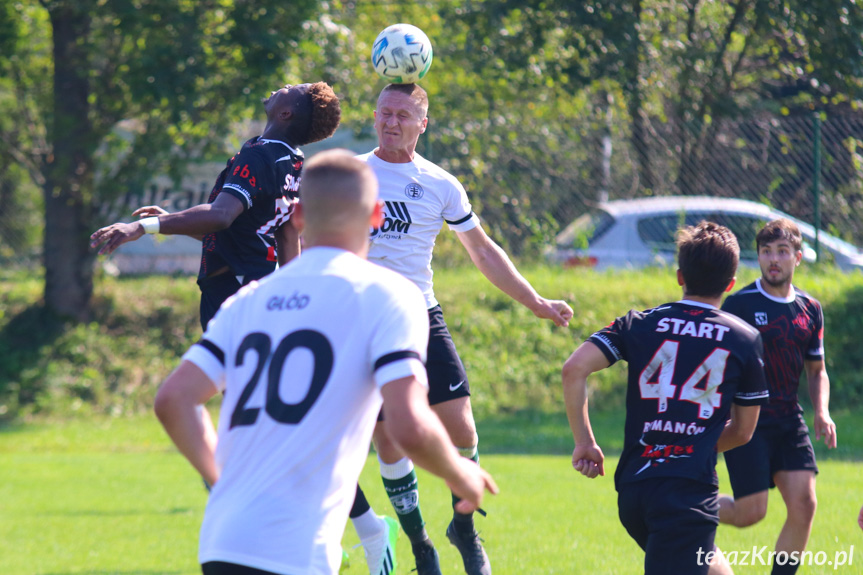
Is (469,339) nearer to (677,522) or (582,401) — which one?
(582,401)

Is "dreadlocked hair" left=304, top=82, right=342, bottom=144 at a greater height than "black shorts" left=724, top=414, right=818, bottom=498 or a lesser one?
greater

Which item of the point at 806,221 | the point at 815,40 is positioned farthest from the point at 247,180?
the point at 815,40

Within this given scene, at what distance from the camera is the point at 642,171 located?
13875 millimetres

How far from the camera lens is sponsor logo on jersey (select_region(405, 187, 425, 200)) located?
5.10 m

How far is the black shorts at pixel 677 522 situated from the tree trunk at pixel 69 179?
11.8 m

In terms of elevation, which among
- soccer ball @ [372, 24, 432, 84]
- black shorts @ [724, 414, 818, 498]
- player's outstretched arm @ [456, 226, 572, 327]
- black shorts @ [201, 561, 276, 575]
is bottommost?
black shorts @ [724, 414, 818, 498]

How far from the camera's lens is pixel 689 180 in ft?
45.3

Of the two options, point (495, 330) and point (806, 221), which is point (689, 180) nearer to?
point (806, 221)

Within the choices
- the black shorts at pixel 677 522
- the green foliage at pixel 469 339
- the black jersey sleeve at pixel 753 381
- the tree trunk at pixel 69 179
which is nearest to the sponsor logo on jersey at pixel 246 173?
the black shorts at pixel 677 522

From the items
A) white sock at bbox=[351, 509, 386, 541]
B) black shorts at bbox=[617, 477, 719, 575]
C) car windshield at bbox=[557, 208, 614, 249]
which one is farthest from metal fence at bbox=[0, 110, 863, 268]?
black shorts at bbox=[617, 477, 719, 575]

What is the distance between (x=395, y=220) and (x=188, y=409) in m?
2.54

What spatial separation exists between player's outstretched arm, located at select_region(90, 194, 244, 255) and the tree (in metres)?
8.63

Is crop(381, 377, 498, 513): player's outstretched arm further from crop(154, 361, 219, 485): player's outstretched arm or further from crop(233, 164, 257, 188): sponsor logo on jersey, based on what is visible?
crop(233, 164, 257, 188): sponsor logo on jersey

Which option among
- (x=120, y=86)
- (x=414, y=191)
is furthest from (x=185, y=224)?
(x=120, y=86)
